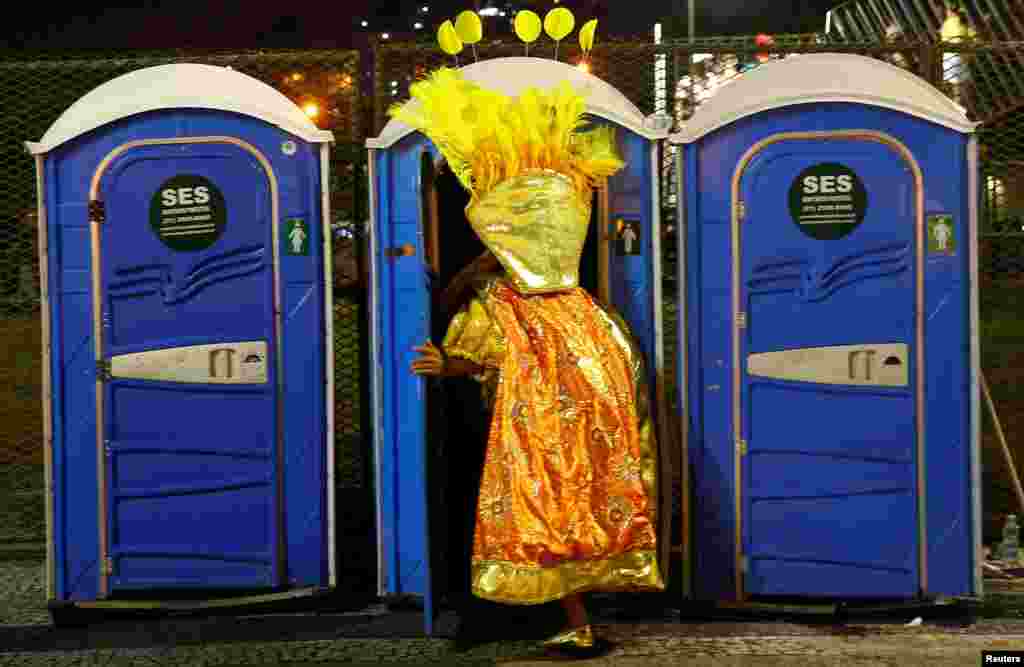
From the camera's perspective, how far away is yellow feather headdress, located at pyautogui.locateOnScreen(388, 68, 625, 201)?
438 centimetres

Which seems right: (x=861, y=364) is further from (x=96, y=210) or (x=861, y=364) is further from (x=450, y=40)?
(x=96, y=210)

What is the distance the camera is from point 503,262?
14.8ft

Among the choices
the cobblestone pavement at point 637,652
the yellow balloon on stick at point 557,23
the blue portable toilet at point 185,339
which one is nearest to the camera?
the cobblestone pavement at point 637,652

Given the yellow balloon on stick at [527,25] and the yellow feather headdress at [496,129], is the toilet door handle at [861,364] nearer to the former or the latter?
the yellow feather headdress at [496,129]

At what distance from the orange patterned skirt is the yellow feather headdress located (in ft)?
1.55

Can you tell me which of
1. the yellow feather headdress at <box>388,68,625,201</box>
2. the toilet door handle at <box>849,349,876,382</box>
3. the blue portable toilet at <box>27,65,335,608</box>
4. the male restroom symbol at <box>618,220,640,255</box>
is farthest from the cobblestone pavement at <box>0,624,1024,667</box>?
the yellow feather headdress at <box>388,68,625,201</box>

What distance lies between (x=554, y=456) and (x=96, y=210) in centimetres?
232

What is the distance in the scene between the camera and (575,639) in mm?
4547

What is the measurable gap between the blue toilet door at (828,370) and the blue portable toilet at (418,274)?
0.41m

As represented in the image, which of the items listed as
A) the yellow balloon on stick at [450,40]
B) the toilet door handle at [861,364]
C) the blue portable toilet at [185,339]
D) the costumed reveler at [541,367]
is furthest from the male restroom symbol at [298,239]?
the toilet door handle at [861,364]

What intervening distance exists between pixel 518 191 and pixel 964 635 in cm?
265

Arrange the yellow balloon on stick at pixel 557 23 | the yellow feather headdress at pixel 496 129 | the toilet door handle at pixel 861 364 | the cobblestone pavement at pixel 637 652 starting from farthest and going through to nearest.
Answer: the toilet door handle at pixel 861 364
the yellow balloon on stick at pixel 557 23
the cobblestone pavement at pixel 637 652
the yellow feather headdress at pixel 496 129

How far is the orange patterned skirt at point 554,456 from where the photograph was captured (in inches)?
175

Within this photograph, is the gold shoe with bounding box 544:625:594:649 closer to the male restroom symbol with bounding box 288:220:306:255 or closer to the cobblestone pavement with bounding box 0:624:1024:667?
the cobblestone pavement with bounding box 0:624:1024:667
